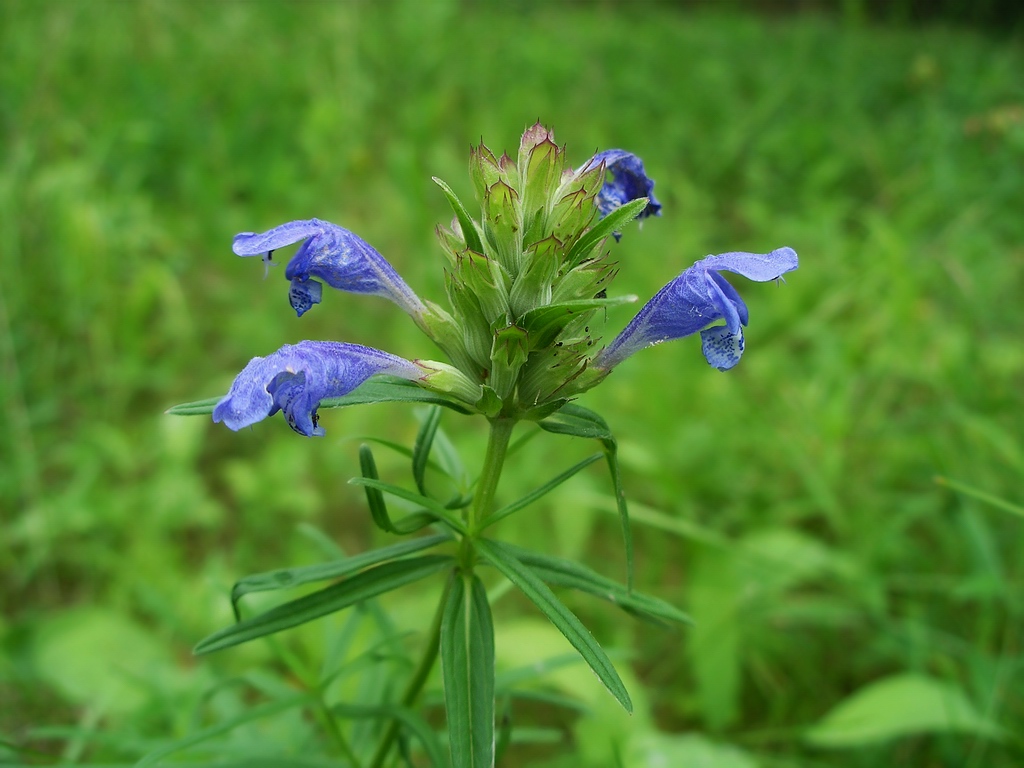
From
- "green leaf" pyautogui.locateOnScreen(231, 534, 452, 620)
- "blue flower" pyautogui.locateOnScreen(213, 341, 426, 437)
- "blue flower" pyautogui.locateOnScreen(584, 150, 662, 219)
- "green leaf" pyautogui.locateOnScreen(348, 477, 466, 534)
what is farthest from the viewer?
"blue flower" pyautogui.locateOnScreen(584, 150, 662, 219)

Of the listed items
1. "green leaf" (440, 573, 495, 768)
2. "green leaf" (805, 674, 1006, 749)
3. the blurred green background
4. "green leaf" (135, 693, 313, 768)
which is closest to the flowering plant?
"green leaf" (440, 573, 495, 768)

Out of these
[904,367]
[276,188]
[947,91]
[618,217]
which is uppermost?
[947,91]

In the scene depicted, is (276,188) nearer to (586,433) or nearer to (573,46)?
(586,433)

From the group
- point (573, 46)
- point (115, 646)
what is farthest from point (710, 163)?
point (115, 646)

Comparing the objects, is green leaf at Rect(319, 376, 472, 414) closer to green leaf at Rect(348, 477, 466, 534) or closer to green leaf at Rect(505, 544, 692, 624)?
green leaf at Rect(348, 477, 466, 534)

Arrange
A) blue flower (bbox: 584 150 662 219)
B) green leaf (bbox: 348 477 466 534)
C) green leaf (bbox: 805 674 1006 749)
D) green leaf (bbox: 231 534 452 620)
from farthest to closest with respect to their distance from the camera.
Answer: green leaf (bbox: 805 674 1006 749), blue flower (bbox: 584 150 662 219), green leaf (bbox: 231 534 452 620), green leaf (bbox: 348 477 466 534)

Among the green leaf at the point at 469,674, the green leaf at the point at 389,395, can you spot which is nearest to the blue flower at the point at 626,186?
the green leaf at the point at 389,395

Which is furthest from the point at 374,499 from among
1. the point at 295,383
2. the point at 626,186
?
the point at 626,186
